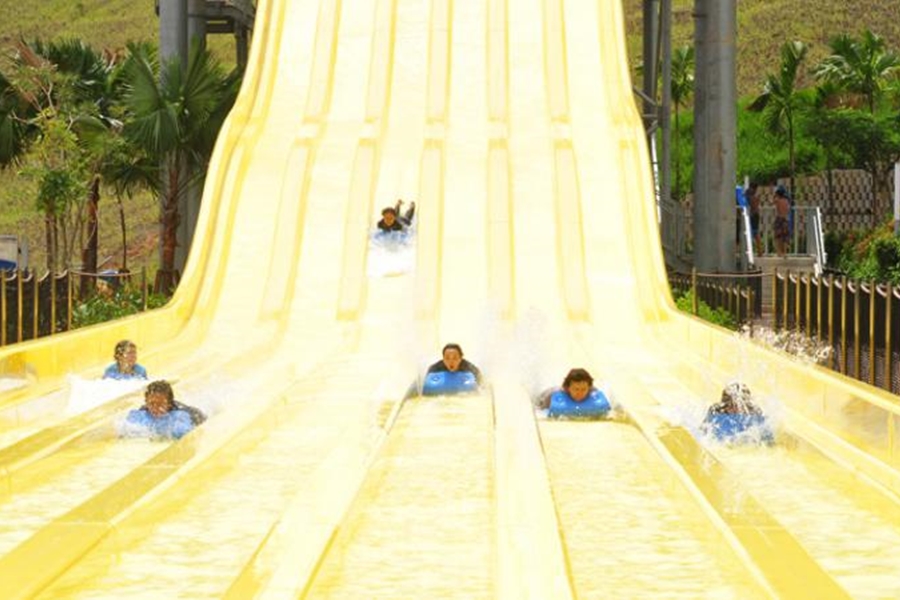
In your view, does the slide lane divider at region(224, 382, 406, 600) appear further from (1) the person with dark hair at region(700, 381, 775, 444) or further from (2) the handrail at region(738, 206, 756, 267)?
(2) the handrail at region(738, 206, 756, 267)

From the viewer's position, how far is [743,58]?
72.9 meters

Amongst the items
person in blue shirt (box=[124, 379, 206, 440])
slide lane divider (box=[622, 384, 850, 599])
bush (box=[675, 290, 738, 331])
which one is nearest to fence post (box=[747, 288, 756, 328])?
bush (box=[675, 290, 738, 331])

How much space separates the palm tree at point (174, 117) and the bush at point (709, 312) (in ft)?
23.3

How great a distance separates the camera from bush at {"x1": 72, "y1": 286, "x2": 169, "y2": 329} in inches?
639

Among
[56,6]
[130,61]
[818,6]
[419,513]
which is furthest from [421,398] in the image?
[56,6]

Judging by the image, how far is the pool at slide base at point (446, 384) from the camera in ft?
38.0

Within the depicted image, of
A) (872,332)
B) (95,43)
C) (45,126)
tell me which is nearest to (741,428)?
(872,332)

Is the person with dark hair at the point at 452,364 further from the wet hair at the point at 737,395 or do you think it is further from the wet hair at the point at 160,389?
the wet hair at the point at 737,395

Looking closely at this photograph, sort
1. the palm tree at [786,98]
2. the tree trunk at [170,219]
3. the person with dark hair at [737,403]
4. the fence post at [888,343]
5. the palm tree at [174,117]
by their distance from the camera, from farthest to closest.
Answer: the palm tree at [786,98]
the tree trunk at [170,219]
the palm tree at [174,117]
the fence post at [888,343]
the person with dark hair at [737,403]

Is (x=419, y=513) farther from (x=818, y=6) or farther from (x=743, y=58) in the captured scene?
(x=818, y=6)

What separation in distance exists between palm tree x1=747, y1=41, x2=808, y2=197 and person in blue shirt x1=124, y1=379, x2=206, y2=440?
3488cm

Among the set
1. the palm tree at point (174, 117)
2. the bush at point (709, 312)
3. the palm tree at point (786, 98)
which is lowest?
the bush at point (709, 312)

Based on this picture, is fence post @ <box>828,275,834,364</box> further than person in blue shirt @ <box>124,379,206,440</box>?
Yes

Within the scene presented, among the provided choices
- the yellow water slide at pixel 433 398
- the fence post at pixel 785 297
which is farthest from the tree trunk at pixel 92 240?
the fence post at pixel 785 297
